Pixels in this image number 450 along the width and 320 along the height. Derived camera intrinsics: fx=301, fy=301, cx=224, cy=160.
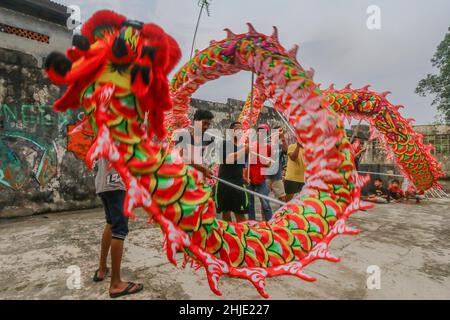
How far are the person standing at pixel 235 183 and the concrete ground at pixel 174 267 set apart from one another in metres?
0.75

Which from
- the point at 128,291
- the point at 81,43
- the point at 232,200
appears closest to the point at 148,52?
the point at 81,43

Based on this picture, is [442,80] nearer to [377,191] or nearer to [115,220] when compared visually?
[377,191]

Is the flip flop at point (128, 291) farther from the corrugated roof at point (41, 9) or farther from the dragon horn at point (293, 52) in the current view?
the corrugated roof at point (41, 9)

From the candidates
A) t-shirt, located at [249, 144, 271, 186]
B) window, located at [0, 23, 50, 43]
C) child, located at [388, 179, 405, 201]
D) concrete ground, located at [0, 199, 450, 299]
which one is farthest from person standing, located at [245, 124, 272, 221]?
window, located at [0, 23, 50, 43]

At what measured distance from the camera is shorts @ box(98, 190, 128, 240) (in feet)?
6.72

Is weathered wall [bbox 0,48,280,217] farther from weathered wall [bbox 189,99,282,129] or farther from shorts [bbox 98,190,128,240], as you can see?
shorts [bbox 98,190,128,240]

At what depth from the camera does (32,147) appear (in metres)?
4.50

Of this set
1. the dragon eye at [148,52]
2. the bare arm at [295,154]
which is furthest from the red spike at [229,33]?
the bare arm at [295,154]

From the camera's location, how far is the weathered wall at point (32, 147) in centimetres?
428

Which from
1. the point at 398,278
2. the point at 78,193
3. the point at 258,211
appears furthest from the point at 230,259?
the point at 78,193

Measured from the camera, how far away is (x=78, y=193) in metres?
5.02

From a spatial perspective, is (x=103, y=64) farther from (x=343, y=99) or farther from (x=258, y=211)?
(x=258, y=211)

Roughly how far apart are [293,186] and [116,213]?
94.1 inches
